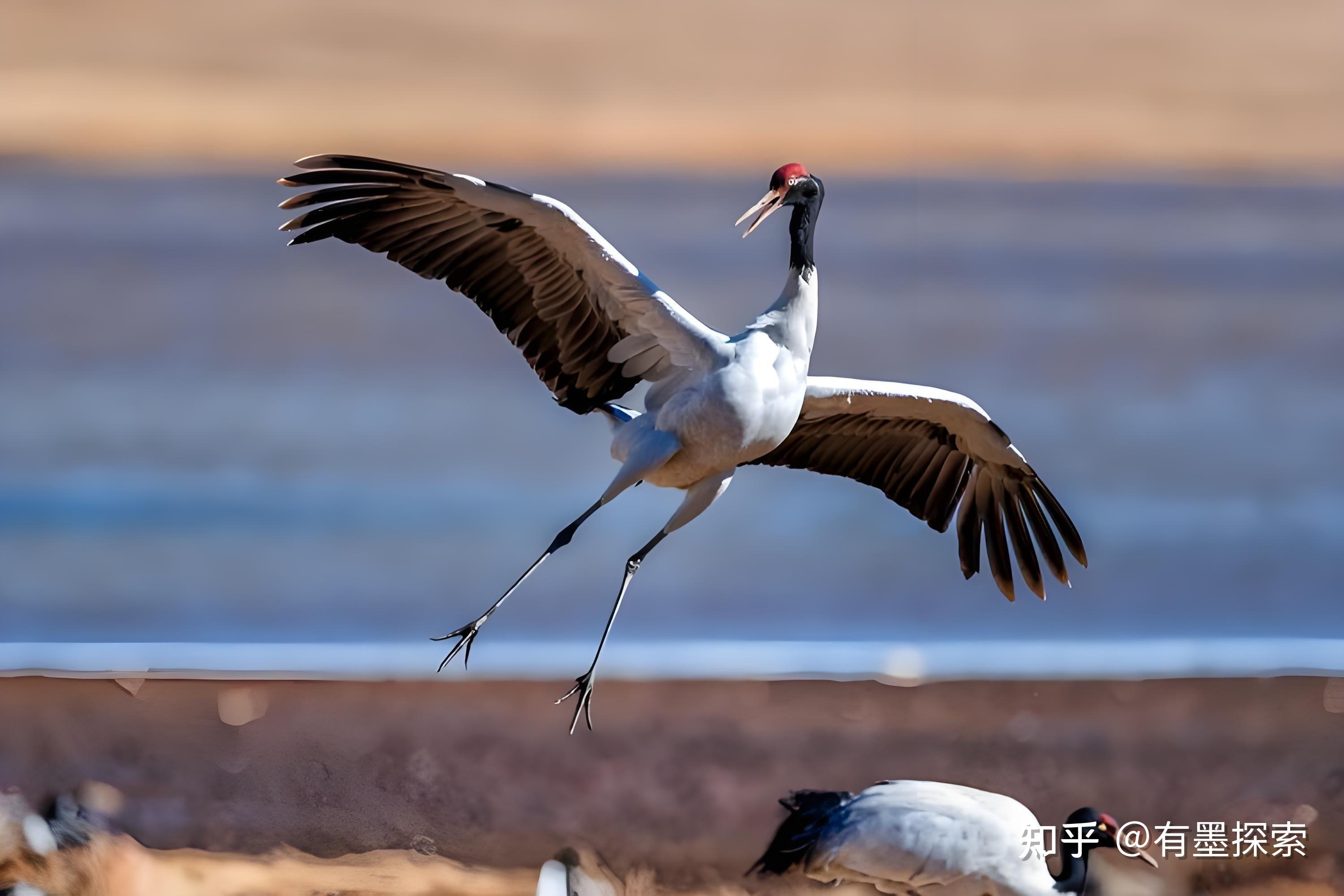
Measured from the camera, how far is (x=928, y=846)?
3.25m

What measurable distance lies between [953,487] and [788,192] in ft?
3.24

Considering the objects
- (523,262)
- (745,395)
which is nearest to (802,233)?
(745,395)

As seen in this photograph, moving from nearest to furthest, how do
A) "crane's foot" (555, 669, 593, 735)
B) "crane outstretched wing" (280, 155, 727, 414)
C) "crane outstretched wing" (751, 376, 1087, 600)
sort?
"crane outstretched wing" (280, 155, 727, 414)
"crane's foot" (555, 669, 593, 735)
"crane outstretched wing" (751, 376, 1087, 600)

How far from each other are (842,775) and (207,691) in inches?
54.3

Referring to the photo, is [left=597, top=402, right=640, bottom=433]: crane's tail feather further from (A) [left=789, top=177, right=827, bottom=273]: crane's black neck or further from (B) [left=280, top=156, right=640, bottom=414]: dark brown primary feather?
(A) [left=789, top=177, right=827, bottom=273]: crane's black neck

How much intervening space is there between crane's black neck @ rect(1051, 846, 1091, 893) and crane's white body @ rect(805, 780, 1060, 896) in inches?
6.0

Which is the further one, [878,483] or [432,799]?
[878,483]

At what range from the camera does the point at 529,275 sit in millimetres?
3199

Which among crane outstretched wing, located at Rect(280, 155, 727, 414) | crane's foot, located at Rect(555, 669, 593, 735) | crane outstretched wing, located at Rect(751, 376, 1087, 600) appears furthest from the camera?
crane outstretched wing, located at Rect(751, 376, 1087, 600)

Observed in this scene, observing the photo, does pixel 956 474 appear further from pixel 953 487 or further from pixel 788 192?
pixel 788 192

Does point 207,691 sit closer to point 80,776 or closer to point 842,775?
point 80,776

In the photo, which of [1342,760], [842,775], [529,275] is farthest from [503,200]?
[1342,760]

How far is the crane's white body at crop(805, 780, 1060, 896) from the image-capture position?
10.6ft

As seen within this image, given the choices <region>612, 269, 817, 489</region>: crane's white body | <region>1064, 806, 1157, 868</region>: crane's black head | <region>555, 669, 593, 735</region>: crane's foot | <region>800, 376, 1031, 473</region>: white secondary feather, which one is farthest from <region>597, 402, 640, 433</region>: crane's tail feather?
<region>1064, 806, 1157, 868</region>: crane's black head
